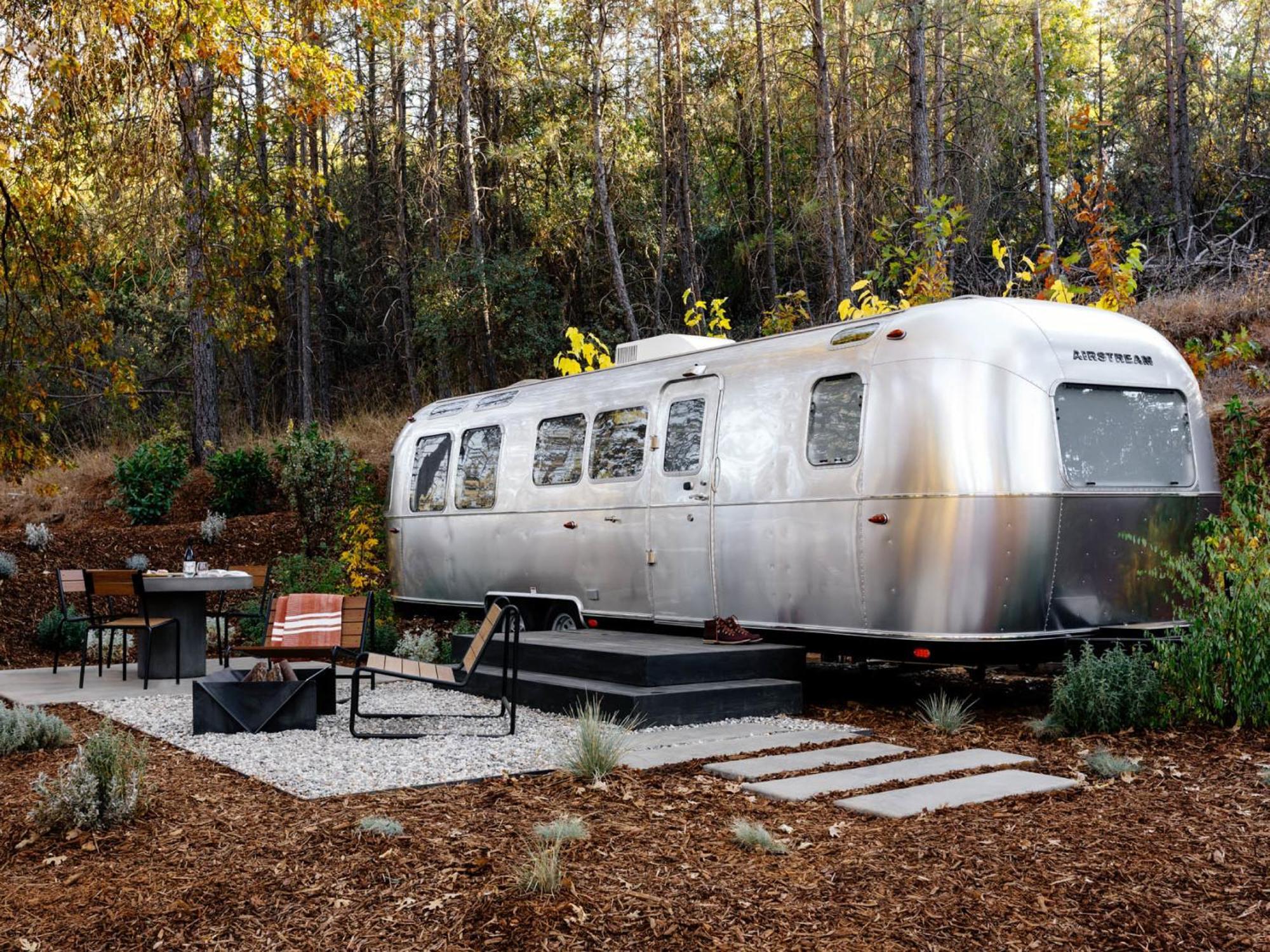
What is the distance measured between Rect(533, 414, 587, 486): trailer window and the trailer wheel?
1016 millimetres

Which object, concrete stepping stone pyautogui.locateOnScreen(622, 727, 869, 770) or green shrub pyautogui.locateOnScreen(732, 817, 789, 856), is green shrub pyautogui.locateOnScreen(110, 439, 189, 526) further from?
green shrub pyautogui.locateOnScreen(732, 817, 789, 856)

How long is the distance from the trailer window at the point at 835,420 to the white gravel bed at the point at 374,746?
5.51ft

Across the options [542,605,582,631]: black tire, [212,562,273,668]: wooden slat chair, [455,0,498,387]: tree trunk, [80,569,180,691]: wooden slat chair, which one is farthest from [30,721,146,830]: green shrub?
[455,0,498,387]: tree trunk

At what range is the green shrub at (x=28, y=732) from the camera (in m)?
6.84

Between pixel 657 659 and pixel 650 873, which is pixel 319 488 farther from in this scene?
pixel 650 873

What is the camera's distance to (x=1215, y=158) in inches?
888

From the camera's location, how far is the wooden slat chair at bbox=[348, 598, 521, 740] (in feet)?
23.9

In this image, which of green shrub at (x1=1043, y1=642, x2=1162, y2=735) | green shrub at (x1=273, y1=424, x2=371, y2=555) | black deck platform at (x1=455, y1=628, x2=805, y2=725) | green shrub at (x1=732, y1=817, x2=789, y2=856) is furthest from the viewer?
green shrub at (x1=273, y1=424, x2=371, y2=555)

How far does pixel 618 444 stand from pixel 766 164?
12819 millimetres

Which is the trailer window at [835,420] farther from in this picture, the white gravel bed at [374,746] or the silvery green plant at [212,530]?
the silvery green plant at [212,530]

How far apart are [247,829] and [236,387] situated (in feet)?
83.6

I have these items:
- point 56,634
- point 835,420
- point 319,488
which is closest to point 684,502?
point 835,420

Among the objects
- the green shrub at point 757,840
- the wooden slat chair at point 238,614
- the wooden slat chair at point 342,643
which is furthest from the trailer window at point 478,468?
the green shrub at point 757,840

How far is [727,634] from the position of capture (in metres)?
8.33
